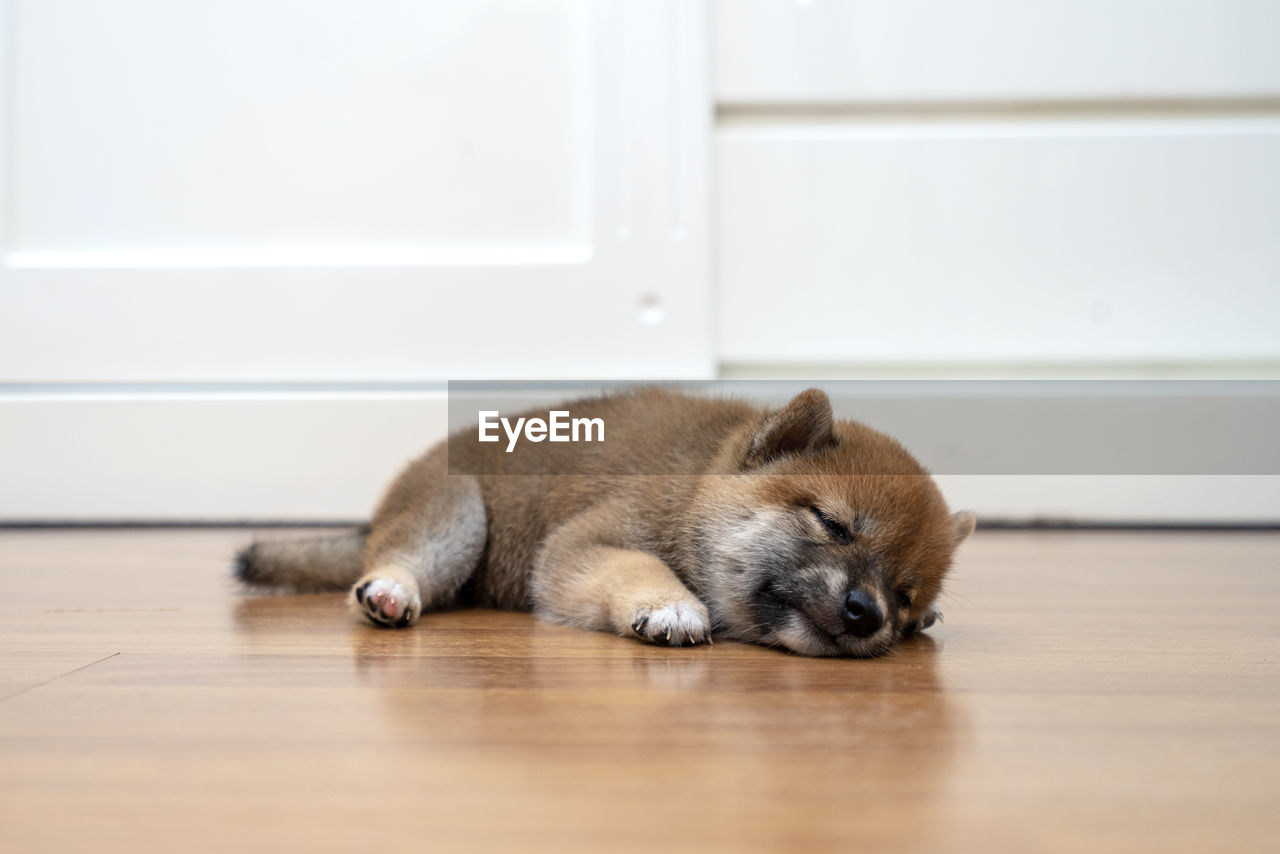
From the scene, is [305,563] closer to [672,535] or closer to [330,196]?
[672,535]

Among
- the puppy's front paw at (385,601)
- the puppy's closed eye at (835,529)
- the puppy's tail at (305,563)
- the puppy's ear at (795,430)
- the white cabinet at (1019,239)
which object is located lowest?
the puppy's tail at (305,563)

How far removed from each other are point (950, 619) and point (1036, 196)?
1.63 m

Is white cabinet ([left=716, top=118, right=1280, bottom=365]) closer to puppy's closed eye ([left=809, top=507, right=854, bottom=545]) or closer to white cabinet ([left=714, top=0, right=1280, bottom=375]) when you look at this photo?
white cabinet ([left=714, top=0, right=1280, bottom=375])

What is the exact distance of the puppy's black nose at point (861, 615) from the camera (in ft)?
4.60

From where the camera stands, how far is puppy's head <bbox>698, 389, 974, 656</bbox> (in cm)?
145

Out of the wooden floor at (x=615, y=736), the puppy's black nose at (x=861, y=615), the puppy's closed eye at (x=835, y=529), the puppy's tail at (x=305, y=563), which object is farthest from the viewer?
the puppy's tail at (x=305, y=563)

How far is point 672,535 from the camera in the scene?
1683 mm

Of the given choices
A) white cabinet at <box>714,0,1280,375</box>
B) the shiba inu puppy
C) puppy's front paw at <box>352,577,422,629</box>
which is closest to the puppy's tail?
the shiba inu puppy

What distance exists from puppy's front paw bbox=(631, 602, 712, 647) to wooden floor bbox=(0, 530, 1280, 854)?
1.5 inches

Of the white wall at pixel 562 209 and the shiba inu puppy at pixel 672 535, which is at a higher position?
the white wall at pixel 562 209

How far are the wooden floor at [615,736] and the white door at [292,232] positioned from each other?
128 centimetres

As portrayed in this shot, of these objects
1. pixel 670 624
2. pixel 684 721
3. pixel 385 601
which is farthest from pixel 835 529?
pixel 385 601

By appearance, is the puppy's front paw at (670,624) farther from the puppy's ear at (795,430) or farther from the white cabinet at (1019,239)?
the white cabinet at (1019,239)

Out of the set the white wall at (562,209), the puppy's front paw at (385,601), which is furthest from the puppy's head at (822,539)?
the white wall at (562,209)
